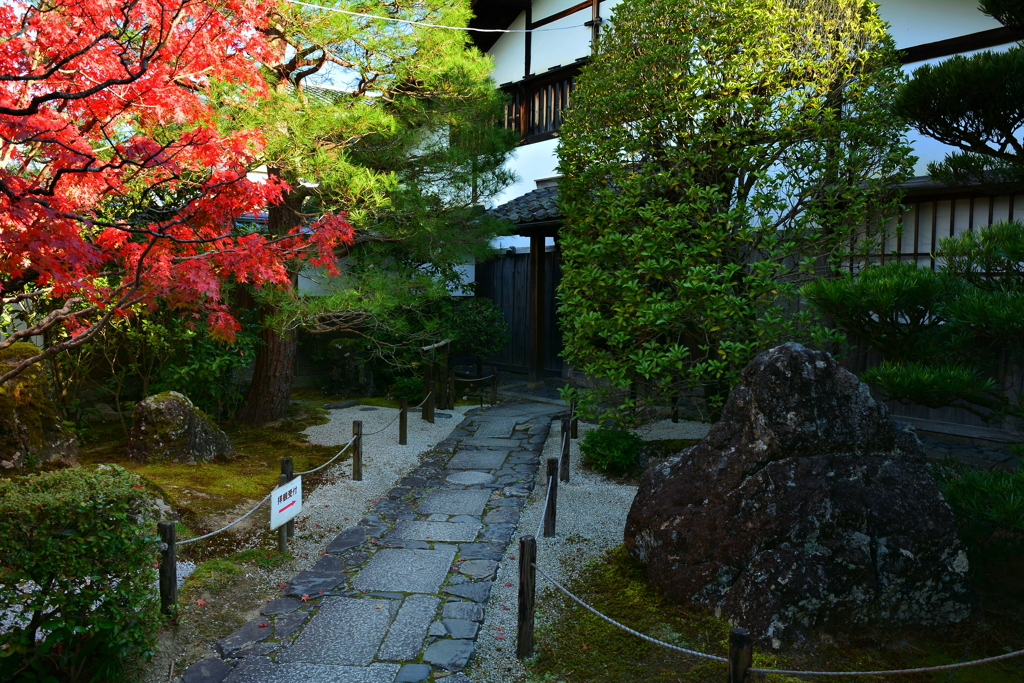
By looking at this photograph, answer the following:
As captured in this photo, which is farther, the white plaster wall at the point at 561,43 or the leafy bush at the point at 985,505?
the white plaster wall at the point at 561,43

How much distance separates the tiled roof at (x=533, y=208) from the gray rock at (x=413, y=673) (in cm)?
837

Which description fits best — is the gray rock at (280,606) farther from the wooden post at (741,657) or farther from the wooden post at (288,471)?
the wooden post at (741,657)

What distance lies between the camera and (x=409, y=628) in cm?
498

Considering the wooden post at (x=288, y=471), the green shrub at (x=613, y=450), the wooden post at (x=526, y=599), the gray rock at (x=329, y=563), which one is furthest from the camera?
the green shrub at (x=613, y=450)

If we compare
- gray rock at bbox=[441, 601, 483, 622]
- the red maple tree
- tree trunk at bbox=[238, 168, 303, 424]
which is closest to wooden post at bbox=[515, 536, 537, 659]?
Result: gray rock at bbox=[441, 601, 483, 622]

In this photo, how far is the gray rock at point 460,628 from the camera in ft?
16.0

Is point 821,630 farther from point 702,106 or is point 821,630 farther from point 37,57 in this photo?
point 37,57

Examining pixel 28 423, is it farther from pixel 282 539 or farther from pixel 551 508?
pixel 551 508

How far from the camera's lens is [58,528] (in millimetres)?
3869

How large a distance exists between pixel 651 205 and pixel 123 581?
237 inches

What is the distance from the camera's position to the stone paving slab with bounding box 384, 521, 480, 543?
6.73 metres

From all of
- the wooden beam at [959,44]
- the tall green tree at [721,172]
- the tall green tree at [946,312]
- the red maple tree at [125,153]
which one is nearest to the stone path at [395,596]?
the tall green tree at [721,172]

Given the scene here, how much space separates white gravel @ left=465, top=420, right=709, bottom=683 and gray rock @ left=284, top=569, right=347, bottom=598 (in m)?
1.28

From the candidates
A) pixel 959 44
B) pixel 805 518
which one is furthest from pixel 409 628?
pixel 959 44
